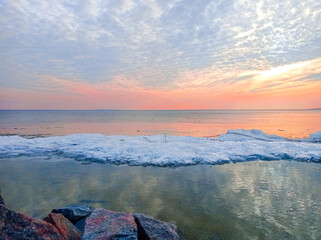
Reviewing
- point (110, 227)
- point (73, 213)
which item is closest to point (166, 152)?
point (73, 213)

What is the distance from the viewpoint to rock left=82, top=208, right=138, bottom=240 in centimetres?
442

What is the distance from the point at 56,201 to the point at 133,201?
121 inches

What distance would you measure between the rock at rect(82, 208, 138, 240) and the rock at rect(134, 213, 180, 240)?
287 millimetres

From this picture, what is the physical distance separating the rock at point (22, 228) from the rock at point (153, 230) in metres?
1.96

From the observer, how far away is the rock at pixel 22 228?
3.80m

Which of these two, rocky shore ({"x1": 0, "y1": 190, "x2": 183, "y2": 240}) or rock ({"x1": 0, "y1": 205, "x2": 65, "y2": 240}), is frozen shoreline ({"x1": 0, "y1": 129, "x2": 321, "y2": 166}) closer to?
rocky shore ({"x1": 0, "y1": 190, "x2": 183, "y2": 240})

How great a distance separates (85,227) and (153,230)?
1.72m

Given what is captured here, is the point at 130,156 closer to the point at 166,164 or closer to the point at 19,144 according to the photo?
the point at 166,164

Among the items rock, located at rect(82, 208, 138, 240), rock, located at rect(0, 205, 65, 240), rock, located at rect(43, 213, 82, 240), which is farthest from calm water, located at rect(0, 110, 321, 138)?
rock, located at rect(0, 205, 65, 240)

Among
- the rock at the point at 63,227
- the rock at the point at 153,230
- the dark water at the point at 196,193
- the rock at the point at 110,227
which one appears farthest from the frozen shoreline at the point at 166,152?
the rock at the point at 63,227

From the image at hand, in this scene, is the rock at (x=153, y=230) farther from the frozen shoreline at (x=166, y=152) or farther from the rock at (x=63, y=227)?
the frozen shoreline at (x=166, y=152)

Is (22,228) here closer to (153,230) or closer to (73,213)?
(73,213)

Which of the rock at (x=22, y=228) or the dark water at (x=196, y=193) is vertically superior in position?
the rock at (x=22, y=228)

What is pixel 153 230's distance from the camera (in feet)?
16.6
